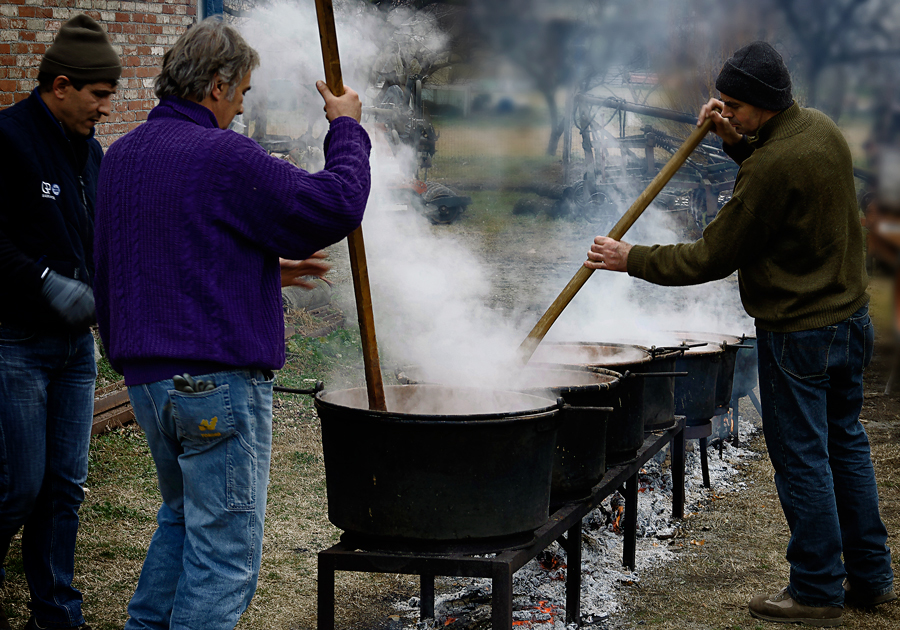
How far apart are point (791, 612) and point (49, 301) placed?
3.07 meters

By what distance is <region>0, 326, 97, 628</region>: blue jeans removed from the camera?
9.42 ft

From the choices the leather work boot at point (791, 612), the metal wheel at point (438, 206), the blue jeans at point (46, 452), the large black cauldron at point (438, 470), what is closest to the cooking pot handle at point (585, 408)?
the large black cauldron at point (438, 470)

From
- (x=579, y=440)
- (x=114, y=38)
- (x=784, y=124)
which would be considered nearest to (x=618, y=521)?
(x=579, y=440)

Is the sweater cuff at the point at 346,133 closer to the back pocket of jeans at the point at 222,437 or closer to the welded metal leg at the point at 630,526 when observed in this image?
the back pocket of jeans at the point at 222,437

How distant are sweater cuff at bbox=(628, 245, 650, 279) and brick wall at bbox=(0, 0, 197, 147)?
4331mm

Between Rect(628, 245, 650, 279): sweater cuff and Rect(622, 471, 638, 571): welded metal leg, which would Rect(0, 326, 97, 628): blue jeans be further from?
Rect(622, 471, 638, 571): welded metal leg

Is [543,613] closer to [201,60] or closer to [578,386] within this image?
[578,386]

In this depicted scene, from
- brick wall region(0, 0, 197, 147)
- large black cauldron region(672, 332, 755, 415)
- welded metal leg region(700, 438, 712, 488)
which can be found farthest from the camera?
brick wall region(0, 0, 197, 147)

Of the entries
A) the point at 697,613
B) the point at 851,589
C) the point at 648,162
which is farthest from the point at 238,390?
the point at 648,162

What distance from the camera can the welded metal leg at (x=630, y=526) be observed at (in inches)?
161

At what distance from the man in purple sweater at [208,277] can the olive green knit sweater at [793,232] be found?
A: 163 cm

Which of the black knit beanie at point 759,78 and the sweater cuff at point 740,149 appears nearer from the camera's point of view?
the black knit beanie at point 759,78

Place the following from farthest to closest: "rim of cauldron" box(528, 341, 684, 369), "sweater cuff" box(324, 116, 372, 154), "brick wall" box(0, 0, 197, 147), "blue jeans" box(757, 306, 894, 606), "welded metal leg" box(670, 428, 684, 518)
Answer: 1. "brick wall" box(0, 0, 197, 147)
2. "welded metal leg" box(670, 428, 684, 518)
3. "rim of cauldron" box(528, 341, 684, 369)
4. "blue jeans" box(757, 306, 894, 606)
5. "sweater cuff" box(324, 116, 372, 154)

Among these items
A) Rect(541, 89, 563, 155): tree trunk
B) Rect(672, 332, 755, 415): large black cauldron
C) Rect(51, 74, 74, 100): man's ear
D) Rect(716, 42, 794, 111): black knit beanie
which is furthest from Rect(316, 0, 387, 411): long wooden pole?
Rect(541, 89, 563, 155): tree trunk
